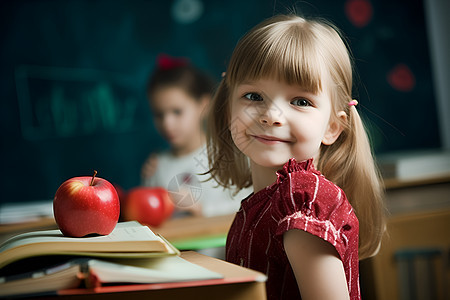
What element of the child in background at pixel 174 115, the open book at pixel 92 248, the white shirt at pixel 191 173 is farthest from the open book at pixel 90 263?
the child in background at pixel 174 115

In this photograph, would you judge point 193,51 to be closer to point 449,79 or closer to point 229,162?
point 449,79

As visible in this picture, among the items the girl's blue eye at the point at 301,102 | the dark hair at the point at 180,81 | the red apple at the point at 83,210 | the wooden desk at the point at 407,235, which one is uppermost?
the dark hair at the point at 180,81

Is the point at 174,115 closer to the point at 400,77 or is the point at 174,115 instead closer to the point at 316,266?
the point at 400,77

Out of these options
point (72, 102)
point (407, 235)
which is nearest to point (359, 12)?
point (407, 235)

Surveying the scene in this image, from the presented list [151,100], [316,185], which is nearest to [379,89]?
[151,100]

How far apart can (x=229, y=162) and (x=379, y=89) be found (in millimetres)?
2172

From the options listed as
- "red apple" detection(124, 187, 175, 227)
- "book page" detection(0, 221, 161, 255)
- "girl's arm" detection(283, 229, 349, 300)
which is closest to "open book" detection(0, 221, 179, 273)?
"book page" detection(0, 221, 161, 255)

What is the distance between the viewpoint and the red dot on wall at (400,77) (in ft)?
9.82

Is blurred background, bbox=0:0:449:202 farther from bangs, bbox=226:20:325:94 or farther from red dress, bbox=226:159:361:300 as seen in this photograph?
red dress, bbox=226:159:361:300

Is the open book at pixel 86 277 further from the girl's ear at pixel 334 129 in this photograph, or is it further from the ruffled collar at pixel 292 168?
the girl's ear at pixel 334 129

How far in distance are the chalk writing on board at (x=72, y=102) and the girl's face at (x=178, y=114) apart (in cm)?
14

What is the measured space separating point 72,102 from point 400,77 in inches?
71.2

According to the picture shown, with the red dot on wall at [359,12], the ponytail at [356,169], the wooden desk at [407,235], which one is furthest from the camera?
the red dot on wall at [359,12]

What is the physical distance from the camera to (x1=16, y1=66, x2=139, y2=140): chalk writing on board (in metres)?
2.64
